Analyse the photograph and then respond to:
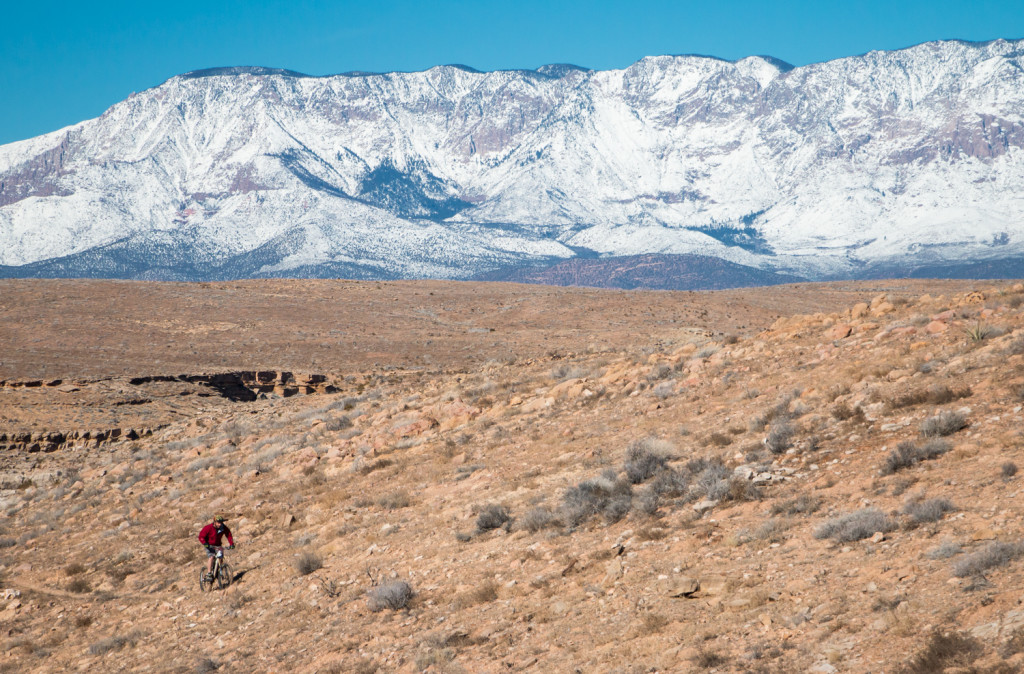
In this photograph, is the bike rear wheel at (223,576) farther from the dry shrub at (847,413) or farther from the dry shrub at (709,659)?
the dry shrub at (847,413)

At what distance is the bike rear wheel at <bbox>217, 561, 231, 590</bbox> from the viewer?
1714 centimetres

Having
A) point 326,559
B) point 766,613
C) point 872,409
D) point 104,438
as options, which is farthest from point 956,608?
point 104,438

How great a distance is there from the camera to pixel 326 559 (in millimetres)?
16781

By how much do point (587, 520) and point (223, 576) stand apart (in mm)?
7491

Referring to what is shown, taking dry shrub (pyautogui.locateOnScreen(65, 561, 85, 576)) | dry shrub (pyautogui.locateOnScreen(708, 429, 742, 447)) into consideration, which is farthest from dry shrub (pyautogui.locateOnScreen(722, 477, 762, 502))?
dry shrub (pyautogui.locateOnScreen(65, 561, 85, 576))

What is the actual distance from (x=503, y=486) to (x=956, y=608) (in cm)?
984

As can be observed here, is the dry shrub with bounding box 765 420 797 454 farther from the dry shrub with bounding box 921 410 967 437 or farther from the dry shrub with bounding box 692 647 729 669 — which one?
the dry shrub with bounding box 692 647 729 669

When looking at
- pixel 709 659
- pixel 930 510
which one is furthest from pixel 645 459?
pixel 709 659

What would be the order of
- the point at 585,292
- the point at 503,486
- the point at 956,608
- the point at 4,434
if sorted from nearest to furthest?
the point at 956,608, the point at 503,486, the point at 4,434, the point at 585,292

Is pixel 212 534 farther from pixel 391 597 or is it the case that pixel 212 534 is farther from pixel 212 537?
pixel 391 597

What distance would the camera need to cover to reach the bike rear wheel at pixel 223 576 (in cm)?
Result: 1714

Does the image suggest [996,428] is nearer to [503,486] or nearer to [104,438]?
[503,486]

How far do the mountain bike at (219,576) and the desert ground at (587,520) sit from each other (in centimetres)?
32

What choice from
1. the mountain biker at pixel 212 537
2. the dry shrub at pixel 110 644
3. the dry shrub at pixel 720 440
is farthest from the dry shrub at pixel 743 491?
the dry shrub at pixel 110 644
